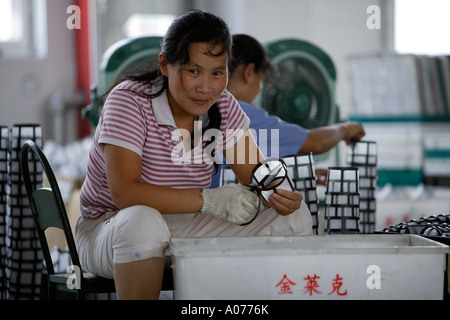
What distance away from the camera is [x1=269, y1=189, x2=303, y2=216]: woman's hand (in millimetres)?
1475

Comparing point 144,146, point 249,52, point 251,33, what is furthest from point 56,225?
point 251,33

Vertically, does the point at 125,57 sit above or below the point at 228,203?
above

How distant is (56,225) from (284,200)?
542 mm

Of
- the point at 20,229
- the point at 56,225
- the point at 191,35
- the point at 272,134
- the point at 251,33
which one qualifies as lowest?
the point at 20,229

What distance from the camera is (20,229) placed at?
6.42 feet

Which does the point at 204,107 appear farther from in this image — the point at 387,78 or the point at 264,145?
the point at 387,78

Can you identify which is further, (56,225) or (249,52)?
(249,52)

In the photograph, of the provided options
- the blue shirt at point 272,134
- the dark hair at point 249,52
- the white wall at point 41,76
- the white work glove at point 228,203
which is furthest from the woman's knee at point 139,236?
the white wall at point 41,76

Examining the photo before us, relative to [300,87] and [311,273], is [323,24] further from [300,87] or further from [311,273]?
[311,273]

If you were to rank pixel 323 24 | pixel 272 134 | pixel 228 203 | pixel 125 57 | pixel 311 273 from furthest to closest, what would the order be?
pixel 323 24, pixel 125 57, pixel 272 134, pixel 228 203, pixel 311 273

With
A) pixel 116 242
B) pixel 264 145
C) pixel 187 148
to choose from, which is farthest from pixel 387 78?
pixel 116 242

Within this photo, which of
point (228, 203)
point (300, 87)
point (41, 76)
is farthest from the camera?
point (41, 76)

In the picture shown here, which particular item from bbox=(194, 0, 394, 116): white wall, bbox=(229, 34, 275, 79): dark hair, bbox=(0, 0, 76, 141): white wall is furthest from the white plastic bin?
bbox=(0, 0, 76, 141): white wall

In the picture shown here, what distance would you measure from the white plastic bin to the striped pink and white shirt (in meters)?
0.30
